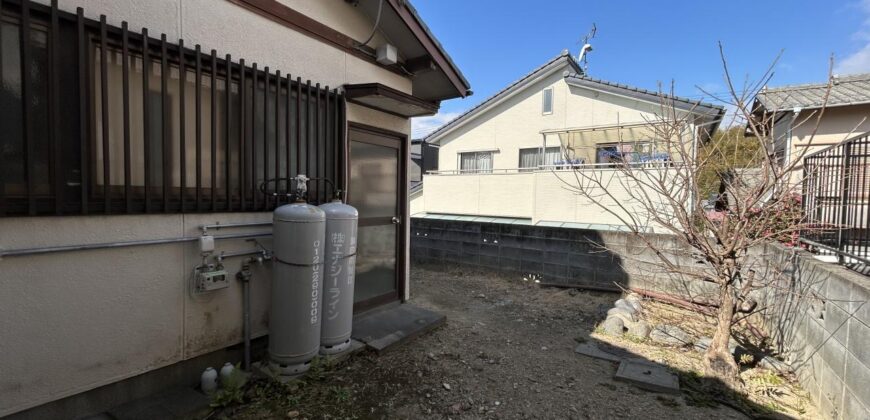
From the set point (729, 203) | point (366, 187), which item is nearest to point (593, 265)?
point (729, 203)

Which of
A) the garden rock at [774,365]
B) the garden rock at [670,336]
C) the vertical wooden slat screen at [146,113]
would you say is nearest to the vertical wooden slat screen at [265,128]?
the vertical wooden slat screen at [146,113]

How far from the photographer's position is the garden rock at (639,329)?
4.06 m

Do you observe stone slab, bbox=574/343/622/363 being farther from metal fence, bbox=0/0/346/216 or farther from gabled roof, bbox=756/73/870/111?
gabled roof, bbox=756/73/870/111

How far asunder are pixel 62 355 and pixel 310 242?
60.0 inches

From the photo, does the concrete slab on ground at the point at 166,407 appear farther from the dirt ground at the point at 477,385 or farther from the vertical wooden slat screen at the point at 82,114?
the vertical wooden slat screen at the point at 82,114

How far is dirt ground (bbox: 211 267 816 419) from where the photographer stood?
2564mm

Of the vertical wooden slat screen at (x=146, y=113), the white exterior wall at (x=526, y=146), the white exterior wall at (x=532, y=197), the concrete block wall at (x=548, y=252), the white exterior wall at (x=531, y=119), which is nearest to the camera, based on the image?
the vertical wooden slat screen at (x=146, y=113)

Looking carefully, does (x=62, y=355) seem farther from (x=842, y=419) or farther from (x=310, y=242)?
(x=842, y=419)

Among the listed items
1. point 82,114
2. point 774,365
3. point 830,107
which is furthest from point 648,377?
point 830,107

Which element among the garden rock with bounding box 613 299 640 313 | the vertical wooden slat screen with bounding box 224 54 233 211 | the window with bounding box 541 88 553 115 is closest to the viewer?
the vertical wooden slat screen with bounding box 224 54 233 211

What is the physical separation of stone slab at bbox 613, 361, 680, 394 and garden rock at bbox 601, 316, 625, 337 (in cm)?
78

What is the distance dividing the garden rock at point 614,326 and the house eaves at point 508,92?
885 cm

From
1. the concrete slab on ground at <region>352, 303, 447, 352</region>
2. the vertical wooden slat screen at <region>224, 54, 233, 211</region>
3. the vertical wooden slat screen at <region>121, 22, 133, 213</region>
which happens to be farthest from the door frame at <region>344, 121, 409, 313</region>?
the vertical wooden slat screen at <region>121, 22, 133, 213</region>

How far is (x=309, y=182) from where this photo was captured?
137 inches
